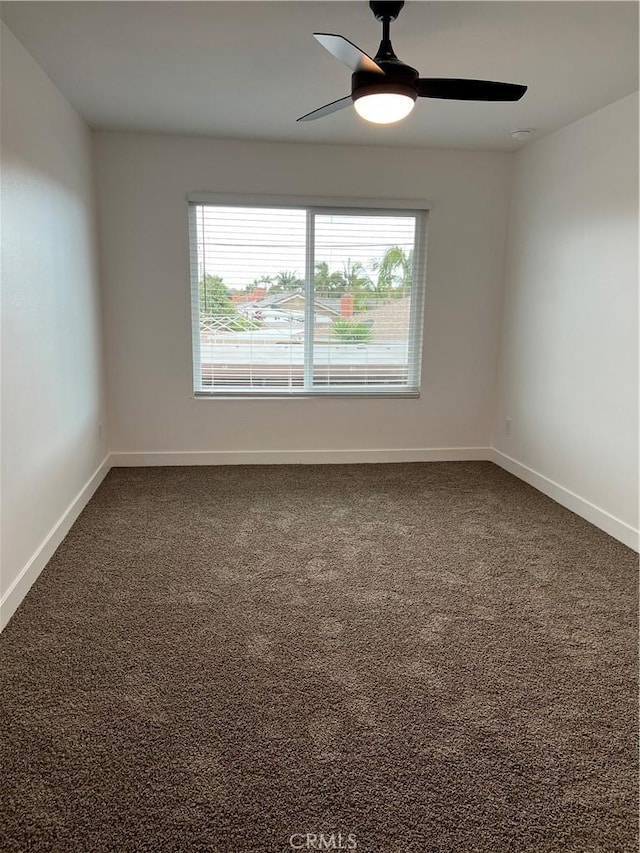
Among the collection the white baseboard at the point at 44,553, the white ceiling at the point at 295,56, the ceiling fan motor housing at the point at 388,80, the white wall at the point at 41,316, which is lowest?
the white baseboard at the point at 44,553

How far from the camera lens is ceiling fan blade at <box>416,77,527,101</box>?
223cm

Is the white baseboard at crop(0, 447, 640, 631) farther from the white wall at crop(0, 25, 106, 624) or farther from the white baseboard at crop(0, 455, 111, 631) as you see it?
the white wall at crop(0, 25, 106, 624)

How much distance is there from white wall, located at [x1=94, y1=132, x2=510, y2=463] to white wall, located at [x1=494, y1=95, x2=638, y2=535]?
0.98ft

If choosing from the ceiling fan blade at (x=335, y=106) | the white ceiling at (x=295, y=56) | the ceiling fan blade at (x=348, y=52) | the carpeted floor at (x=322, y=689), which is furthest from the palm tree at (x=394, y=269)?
the ceiling fan blade at (x=348, y=52)

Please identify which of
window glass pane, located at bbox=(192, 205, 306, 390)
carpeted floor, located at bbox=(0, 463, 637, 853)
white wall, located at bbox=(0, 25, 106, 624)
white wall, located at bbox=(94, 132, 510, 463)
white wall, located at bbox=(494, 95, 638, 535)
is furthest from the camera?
window glass pane, located at bbox=(192, 205, 306, 390)

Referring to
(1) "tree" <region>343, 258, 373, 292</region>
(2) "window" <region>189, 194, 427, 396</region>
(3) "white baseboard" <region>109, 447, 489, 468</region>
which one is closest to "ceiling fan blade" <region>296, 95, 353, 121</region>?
(2) "window" <region>189, 194, 427, 396</region>

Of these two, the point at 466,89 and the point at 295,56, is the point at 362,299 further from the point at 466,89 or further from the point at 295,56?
the point at 466,89

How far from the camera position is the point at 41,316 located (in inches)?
116

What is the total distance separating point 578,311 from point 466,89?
1868 millimetres

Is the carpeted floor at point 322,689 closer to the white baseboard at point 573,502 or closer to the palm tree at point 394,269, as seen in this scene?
the white baseboard at point 573,502

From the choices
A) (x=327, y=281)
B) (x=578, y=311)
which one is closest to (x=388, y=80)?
(x=578, y=311)

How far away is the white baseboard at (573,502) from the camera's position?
3287 mm

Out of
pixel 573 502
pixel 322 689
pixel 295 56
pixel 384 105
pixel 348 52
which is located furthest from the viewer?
pixel 573 502

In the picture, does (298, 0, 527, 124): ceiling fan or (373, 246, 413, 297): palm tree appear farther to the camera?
(373, 246, 413, 297): palm tree
